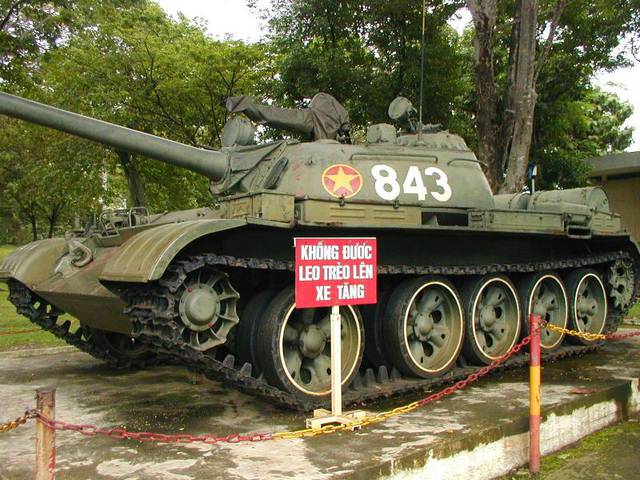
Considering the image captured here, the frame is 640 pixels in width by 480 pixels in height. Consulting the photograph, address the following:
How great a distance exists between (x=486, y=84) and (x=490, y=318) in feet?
32.0

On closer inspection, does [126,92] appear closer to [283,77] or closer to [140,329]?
→ [283,77]

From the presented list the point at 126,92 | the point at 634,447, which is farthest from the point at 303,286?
the point at 126,92

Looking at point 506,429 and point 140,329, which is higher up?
point 140,329

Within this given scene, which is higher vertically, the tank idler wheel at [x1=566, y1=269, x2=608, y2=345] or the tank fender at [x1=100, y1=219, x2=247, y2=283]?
the tank fender at [x1=100, y1=219, x2=247, y2=283]

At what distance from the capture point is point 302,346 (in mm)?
6898

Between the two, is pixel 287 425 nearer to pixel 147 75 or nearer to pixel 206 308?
pixel 206 308

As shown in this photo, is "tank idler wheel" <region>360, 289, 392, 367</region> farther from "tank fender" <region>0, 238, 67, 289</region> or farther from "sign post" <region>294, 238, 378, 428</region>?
"tank fender" <region>0, 238, 67, 289</region>

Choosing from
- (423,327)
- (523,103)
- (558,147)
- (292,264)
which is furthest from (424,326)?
(558,147)

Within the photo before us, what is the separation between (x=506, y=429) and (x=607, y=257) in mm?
5268

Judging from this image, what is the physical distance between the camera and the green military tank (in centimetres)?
612

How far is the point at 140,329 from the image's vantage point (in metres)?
5.94

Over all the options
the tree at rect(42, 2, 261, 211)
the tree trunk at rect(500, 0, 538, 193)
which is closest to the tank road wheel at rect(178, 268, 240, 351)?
the tree trunk at rect(500, 0, 538, 193)

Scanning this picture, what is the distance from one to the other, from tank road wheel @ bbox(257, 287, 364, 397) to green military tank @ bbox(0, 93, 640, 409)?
16 millimetres

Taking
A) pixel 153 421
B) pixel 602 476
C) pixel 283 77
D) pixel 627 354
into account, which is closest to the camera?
pixel 602 476
